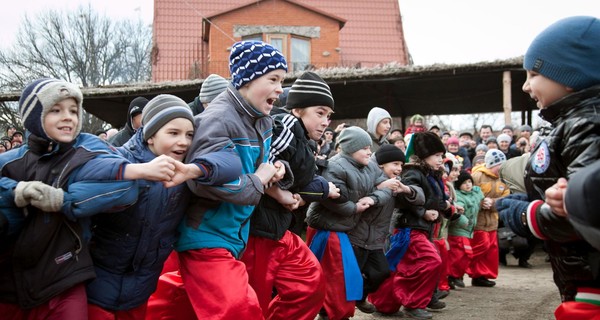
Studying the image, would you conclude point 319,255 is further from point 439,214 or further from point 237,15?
point 237,15

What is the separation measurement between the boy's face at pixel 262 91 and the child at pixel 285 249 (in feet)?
1.48

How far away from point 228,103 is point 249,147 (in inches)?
12.8

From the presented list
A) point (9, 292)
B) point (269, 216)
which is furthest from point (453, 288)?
point (9, 292)

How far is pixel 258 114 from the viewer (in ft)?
13.6

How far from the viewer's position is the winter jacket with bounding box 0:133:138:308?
129 inches

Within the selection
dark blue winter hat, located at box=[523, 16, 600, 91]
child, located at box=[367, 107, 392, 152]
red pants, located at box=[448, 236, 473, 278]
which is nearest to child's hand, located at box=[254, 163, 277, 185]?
dark blue winter hat, located at box=[523, 16, 600, 91]

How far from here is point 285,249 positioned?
461cm

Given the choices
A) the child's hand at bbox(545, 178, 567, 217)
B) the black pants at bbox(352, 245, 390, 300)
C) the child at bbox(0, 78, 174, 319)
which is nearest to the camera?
the child's hand at bbox(545, 178, 567, 217)

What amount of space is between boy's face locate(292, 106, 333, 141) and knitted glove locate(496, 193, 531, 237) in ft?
6.22

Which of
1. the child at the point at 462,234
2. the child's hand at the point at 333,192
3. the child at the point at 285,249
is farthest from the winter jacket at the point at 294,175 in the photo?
the child at the point at 462,234

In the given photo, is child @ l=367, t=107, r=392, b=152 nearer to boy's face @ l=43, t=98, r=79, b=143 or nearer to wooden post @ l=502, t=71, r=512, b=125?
boy's face @ l=43, t=98, r=79, b=143

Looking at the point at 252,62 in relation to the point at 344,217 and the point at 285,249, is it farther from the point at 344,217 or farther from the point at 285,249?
the point at 344,217

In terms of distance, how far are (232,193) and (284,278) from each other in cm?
114

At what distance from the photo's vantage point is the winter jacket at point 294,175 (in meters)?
4.51
